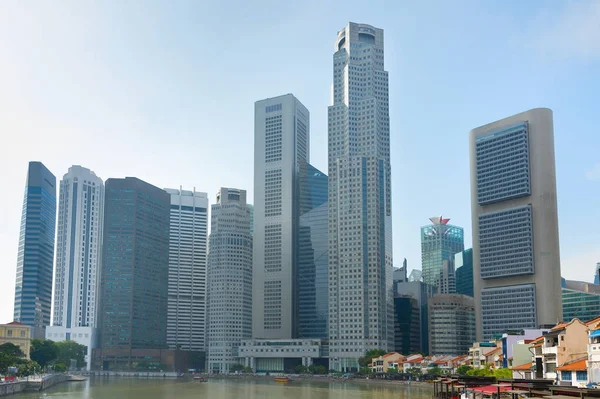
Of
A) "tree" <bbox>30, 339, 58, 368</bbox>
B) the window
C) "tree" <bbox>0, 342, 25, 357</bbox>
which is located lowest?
"tree" <bbox>30, 339, 58, 368</bbox>

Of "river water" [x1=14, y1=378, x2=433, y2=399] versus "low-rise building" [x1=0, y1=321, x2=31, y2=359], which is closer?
"river water" [x1=14, y1=378, x2=433, y2=399]

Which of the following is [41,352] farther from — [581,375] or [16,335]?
[581,375]

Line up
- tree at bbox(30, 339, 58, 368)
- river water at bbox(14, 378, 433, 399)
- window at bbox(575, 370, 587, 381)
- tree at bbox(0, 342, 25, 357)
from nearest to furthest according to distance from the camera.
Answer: window at bbox(575, 370, 587, 381) < river water at bbox(14, 378, 433, 399) < tree at bbox(0, 342, 25, 357) < tree at bbox(30, 339, 58, 368)

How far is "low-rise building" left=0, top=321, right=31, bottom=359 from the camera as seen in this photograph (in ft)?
516

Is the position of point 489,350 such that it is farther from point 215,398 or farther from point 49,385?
point 49,385

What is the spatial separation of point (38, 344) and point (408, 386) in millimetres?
94288

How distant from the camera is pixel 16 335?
15988 centimetres

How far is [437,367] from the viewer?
176875 millimetres

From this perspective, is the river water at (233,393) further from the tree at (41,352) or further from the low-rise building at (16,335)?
the tree at (41,352)

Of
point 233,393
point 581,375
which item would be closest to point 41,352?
point 233,393

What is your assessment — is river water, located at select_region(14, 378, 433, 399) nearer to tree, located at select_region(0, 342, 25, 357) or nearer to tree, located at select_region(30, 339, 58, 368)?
tree, located at select_region(0, 342, 25, 357)

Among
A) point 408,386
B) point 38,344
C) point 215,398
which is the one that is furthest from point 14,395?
point 408,386

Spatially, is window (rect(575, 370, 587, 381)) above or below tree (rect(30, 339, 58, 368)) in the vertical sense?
above

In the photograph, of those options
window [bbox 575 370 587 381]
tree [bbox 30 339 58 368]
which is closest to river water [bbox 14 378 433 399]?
tree [bbox 30 339 58 368]
